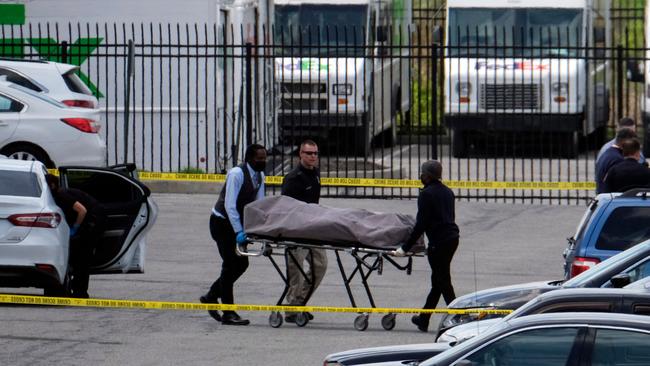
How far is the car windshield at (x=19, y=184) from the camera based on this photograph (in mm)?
13531

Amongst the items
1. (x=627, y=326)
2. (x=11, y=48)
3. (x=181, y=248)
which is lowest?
(x=181, y=248)

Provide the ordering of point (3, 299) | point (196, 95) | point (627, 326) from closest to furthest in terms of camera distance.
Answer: point (627, 326), point (3, 299), point (196, 95)

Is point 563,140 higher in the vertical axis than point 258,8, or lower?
lower

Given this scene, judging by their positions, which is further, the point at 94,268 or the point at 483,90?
the point at 483,90

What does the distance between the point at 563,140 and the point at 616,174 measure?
1373 cm

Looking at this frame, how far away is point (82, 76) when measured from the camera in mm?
23406

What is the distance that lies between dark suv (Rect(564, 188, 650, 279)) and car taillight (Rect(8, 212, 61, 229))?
4.95 m

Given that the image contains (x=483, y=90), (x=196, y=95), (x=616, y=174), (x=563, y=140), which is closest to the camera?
(x=616, y=174)

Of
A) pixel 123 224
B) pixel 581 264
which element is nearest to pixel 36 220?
pixel 123 224

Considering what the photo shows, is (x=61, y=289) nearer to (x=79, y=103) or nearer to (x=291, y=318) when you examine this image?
(x=291, y=318)

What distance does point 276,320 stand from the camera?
1296cm

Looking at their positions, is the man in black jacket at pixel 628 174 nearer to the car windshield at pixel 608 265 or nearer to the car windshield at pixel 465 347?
the car windshield at pixel 608 265

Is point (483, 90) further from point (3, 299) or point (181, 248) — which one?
point (3, 299)

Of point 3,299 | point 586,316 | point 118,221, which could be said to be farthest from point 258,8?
point 586,316
